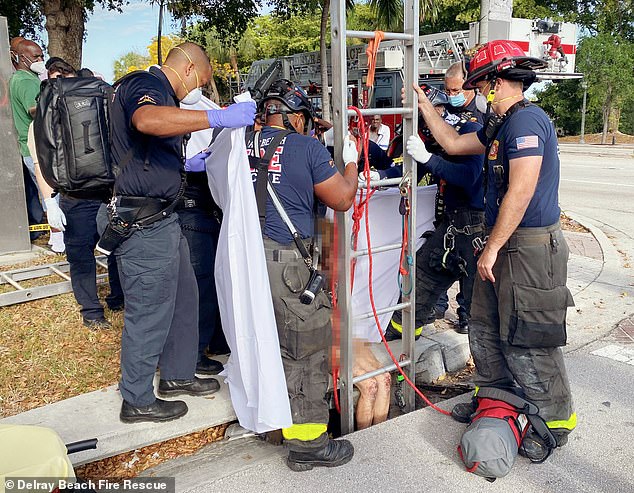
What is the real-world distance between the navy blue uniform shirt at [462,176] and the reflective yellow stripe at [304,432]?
1.74 m

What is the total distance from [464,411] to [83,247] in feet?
9.92

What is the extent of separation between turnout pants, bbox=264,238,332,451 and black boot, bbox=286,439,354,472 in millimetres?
36

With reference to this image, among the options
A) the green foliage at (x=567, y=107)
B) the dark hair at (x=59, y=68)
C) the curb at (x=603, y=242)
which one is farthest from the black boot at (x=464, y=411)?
the green foliage at (x=567, y=107)

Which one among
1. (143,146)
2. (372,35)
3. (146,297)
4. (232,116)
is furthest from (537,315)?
(143,146)

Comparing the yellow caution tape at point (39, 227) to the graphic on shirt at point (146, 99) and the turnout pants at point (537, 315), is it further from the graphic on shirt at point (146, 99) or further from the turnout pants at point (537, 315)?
the turnout pants at point (537, 315)

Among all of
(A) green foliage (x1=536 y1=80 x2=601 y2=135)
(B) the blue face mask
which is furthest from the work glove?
(A) green foliage (x1=536 y1=80 x2=601 y2=135)

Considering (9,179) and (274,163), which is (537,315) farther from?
(9,179)

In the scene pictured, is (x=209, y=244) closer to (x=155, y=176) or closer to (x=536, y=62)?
(x=155, y=176)

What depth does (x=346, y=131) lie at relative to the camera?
9.83 ft

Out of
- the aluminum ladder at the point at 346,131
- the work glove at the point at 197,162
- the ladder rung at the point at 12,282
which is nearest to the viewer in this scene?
the aluminum ladder at the point at 346,131

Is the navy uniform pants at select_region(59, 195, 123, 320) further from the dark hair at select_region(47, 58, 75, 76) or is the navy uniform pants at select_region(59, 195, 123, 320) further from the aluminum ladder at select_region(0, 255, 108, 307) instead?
the dark hair at select_region(47, 58, 75, 76)

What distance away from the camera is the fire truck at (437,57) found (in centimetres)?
657

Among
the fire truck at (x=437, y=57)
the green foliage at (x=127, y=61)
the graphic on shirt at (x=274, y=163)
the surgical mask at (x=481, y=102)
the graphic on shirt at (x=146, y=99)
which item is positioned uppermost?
the green foliage at (x=127, y=61)

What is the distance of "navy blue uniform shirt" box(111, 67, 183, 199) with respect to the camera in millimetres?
2789
